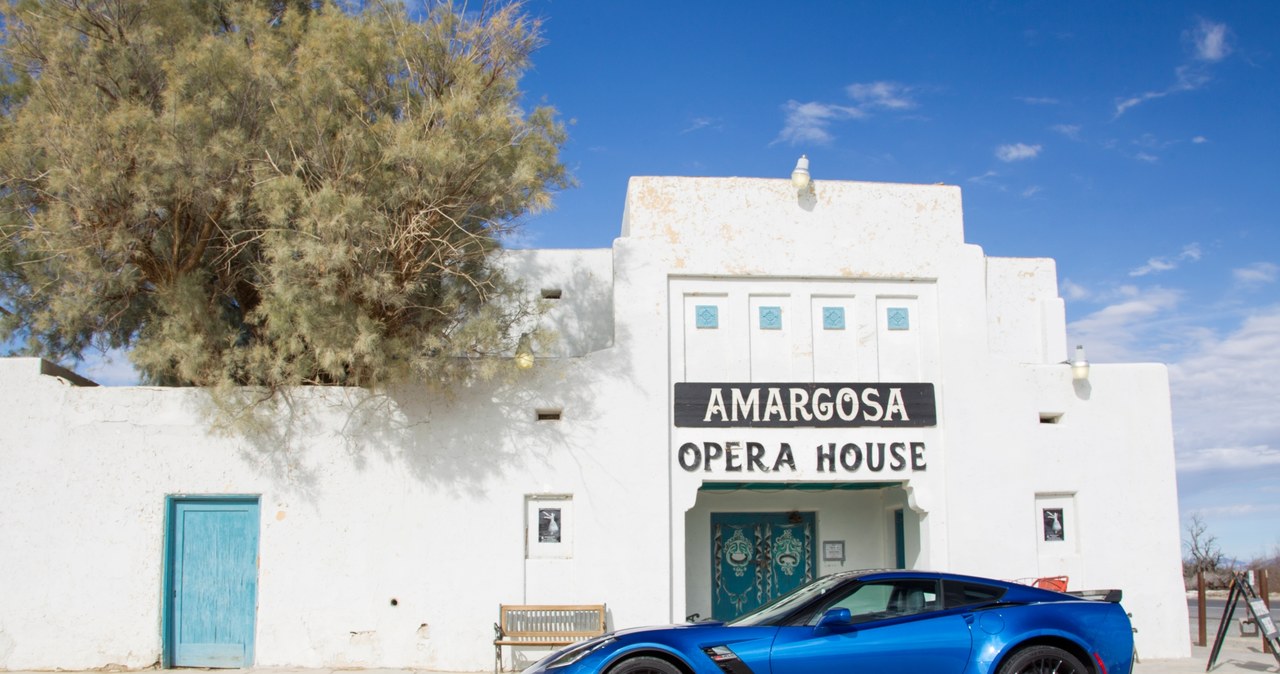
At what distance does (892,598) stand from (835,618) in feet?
2.95

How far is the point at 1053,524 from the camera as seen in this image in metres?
15.0

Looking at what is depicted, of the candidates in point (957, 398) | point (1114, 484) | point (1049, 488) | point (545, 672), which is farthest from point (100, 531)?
point (1114, 484)

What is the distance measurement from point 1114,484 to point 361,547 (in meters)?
10.3

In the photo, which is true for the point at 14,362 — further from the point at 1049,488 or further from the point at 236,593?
the point at 1049,488

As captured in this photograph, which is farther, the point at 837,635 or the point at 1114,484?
the point at 1114,484

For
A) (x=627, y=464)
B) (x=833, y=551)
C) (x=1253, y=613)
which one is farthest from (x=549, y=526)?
(x=1253, y=613)

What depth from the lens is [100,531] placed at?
530 inches

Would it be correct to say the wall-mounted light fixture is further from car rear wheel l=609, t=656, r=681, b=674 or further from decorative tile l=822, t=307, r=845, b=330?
car rear wheel l=609, t=656, r=681, b=674

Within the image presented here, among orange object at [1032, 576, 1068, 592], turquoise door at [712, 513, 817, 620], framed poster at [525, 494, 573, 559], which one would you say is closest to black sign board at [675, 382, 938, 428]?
framed poster at [525, 494, 573, 559]

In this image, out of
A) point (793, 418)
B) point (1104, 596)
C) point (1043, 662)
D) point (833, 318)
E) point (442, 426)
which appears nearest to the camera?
point (1043, 662)

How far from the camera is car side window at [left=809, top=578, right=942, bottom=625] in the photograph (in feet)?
28.3

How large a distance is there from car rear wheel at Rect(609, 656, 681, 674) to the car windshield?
0.75 m

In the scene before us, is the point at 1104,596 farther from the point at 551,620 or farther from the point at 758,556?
the point at 758,556

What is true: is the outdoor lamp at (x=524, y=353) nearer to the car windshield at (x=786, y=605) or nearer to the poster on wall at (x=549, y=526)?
the poster on wall at (x=549, y=526)
